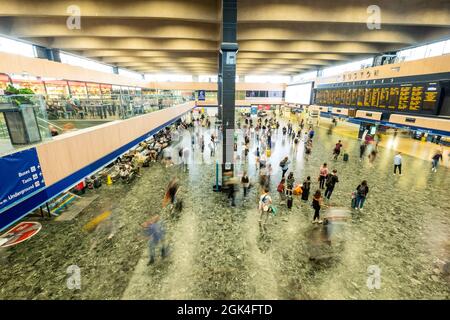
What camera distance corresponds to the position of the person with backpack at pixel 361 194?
8117 millimetres

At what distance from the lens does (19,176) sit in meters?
4.41

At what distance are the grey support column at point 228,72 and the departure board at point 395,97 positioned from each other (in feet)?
35.9

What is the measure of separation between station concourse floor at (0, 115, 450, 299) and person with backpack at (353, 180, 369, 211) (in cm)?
39

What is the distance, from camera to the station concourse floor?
16.4ft

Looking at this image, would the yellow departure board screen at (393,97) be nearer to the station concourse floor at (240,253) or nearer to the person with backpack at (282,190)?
the station concourse floor at (240,253)

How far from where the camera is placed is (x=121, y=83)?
104 feet

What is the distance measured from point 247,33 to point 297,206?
13.0 metres

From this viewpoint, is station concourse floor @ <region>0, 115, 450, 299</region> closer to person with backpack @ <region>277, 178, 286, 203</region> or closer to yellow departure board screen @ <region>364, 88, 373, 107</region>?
person with backpack @ <region>277, 178, 286, 203</region>

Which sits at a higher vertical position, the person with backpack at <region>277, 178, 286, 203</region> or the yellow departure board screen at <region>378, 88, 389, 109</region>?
the yellow departure board screen at <region>378, 88, 389, 109</region>

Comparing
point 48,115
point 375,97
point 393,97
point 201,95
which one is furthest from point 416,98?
point 201,95

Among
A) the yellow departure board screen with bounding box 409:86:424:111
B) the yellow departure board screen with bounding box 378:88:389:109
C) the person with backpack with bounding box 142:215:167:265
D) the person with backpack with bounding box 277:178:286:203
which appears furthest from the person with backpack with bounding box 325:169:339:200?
the yellow departure board screen with bounding box 378:88:389:109
